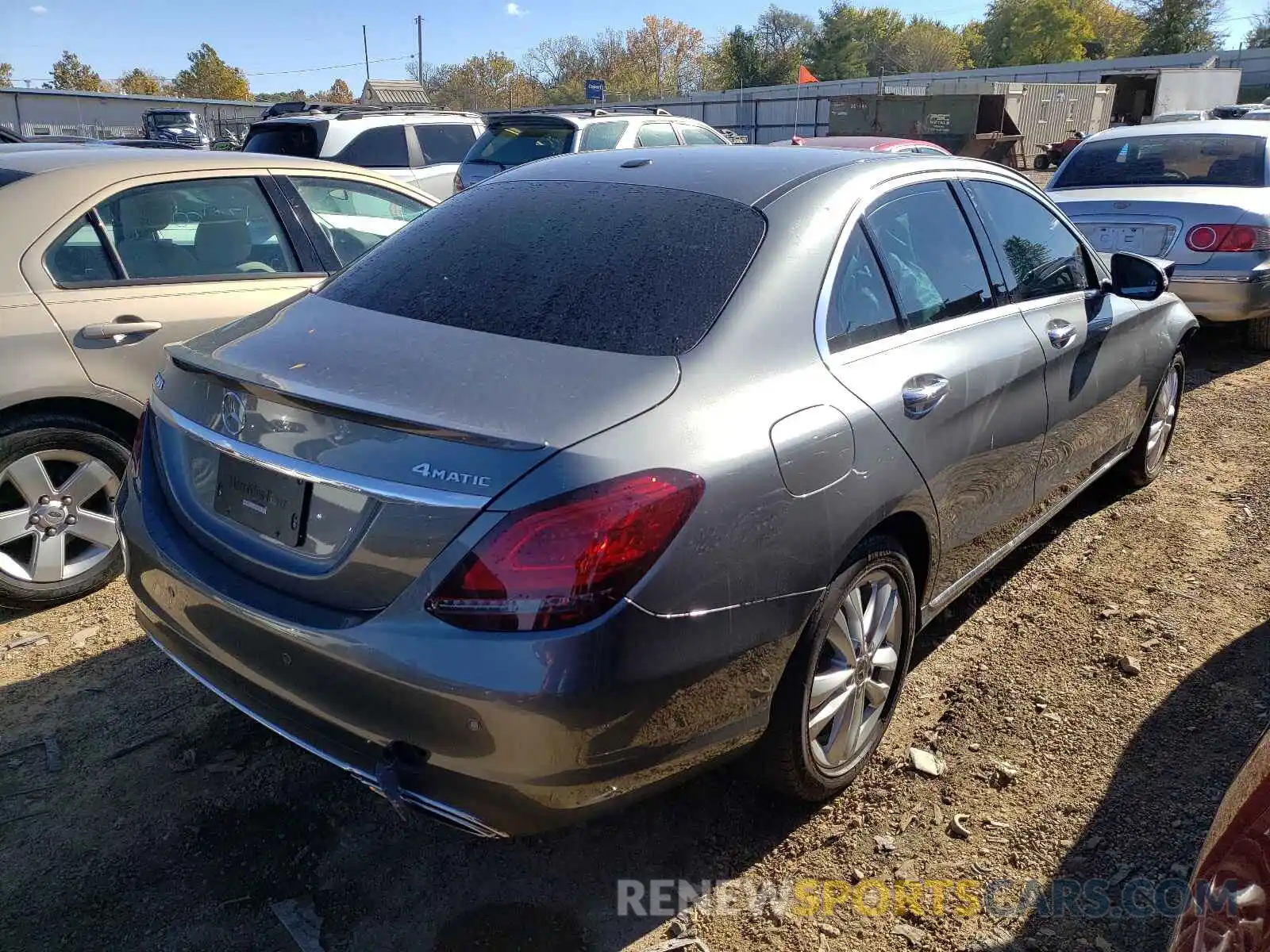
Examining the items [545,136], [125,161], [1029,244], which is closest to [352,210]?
[125,161]

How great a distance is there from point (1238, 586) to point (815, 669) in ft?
8.43

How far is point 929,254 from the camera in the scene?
3031 millimetres

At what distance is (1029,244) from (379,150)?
8317 mm

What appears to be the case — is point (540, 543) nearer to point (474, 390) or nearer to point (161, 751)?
point (474, 390)

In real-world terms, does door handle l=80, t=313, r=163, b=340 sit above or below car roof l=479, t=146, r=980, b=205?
below

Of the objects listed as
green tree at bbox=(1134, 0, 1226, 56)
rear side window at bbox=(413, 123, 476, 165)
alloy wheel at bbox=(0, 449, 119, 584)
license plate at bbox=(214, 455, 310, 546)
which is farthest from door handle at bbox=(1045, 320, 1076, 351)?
green tree at bbox=(1134, 0, 1226, 56)

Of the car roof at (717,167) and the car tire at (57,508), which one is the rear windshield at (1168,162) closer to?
the car roof at (717,167)

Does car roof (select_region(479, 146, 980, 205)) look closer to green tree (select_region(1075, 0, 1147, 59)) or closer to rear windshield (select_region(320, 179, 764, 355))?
rear windshield (select_region(320, 179, 764, 355))

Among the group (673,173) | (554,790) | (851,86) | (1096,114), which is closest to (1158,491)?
(673,173)

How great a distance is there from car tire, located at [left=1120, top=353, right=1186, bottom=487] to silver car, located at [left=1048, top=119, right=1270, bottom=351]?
2024 millimetres

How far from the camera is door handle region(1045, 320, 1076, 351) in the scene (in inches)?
135

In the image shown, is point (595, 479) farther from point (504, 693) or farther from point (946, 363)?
point (946, 363)

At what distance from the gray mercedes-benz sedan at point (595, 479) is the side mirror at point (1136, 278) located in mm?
1160

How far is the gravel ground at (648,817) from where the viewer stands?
2.31m
